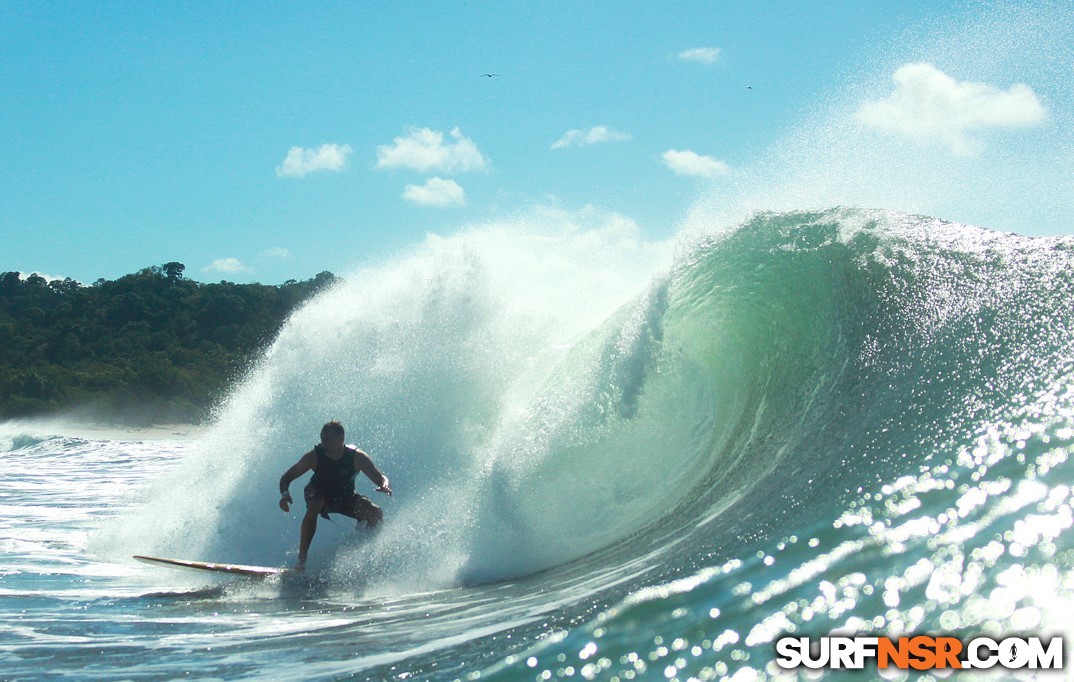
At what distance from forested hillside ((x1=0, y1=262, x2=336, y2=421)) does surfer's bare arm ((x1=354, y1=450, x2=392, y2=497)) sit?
42.7m

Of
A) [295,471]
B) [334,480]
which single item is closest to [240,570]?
[295,471]

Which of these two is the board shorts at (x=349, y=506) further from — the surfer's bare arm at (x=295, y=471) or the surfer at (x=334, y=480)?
the surfer's bare arm at (x=295, y=471)

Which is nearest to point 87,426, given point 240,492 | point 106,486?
point 106,486

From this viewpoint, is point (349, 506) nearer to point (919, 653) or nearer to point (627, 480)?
point (627, 480)

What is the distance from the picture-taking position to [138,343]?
61.6 m

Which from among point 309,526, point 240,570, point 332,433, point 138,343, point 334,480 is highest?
point 138,343

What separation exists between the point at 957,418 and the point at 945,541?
191cm

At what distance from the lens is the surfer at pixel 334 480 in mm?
8039

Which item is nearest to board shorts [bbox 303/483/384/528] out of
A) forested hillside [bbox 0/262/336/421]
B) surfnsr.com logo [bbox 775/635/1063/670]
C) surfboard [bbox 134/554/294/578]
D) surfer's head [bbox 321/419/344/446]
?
surfer's head [bbox 321/419/344/446]

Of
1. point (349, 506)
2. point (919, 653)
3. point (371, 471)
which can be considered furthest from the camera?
point (349, 506)

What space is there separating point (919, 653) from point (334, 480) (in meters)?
5.69

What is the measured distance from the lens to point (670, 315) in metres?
9.32

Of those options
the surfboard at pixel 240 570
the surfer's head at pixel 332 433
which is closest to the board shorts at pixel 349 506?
the surfer's head at pixel 332 433

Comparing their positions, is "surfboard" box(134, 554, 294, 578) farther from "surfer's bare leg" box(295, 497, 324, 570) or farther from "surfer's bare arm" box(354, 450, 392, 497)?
"surfer's bare arm" box(354, 450, 392, 497)
